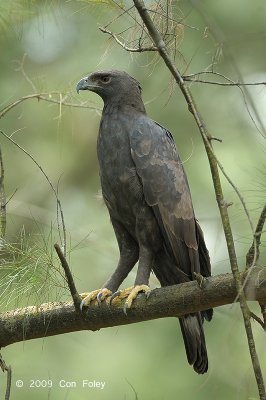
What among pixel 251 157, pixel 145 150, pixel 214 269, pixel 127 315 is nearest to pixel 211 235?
pixel 214 269

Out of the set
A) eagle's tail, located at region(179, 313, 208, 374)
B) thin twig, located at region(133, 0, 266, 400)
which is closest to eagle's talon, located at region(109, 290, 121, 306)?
eagle's tail, located at region(179, 313, 208, 374)

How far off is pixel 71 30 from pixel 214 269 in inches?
117

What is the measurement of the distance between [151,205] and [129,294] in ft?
2.01

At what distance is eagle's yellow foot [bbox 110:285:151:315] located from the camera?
3951 mm

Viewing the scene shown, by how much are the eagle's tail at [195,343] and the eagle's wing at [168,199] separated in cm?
25

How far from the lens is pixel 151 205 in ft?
14.7

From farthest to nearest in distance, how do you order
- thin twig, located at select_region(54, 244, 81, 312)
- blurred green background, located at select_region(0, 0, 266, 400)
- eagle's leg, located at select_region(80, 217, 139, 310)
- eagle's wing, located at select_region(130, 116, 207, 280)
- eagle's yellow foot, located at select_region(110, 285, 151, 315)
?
blurred green background, located at select_region(0, 0, 266, 400) < eagle's leg, located at select_region(80, 217, 139, 310) < eagle's wing, located at select_region(130, 116, 207, 280) < eagle's yellow foot, located at select_region(110, 285, 151, 315) < thin twig, located at select_region(54, 244, 81, 312)

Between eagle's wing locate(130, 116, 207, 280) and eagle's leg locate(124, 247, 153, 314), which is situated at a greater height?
eagle's wing locate(130, 116, 207, 280)

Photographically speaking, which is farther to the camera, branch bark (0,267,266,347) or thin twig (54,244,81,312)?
branch bark (0,267,266,347)

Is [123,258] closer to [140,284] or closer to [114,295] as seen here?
[140,284]

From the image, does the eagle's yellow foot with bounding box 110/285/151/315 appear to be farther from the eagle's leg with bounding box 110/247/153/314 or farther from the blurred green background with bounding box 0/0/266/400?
the blurred green background with bounding box 0/0/266/400

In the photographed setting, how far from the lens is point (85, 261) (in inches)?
260

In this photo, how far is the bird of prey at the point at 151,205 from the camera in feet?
14.7

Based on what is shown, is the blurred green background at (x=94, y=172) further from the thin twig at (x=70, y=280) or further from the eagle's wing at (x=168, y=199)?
the thin twig at (x=70, y=280)
